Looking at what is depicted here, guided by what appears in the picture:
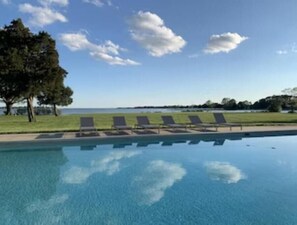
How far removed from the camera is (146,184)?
6.27 metres

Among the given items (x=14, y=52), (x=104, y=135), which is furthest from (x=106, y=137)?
(x=14, y=52)

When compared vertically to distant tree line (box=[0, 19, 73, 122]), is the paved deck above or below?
below

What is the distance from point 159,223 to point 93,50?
20965 millimetres

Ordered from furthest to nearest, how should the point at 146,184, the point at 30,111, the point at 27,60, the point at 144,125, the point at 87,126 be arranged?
the point at 30,111 < the point at 27,60 < the point at 144,125 < the point at 87,126 < the point at 146,184

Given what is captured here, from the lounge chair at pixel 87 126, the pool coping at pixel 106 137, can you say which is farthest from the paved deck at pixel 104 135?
the lounge chair at pixel 87 126

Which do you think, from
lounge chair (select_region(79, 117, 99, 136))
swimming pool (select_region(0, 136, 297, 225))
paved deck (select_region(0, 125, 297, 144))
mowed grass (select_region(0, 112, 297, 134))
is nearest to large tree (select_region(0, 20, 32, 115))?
mowed grass (select_region(0, 112, 297, 134))

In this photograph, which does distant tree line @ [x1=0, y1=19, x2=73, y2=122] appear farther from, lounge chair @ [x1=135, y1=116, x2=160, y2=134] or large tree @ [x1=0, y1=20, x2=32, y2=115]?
lounge chair @ [x1=135, y1=116, x2=160, y2=134]

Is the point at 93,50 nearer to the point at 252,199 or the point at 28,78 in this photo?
the point at 28,78

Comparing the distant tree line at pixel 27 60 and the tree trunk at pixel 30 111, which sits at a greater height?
the distant tree line at pixel 27 60

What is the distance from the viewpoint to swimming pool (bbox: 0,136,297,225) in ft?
14.9

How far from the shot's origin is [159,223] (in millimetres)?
4211

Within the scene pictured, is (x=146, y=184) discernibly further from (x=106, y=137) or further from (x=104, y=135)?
(x=104, y=135)

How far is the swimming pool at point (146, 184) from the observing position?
4.53 meters

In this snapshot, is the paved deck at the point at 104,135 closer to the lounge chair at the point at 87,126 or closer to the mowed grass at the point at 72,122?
the lounge chair at the point at 87,126
